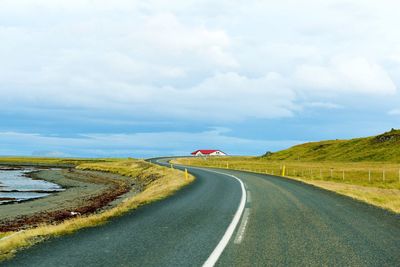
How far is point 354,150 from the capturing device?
119 metres

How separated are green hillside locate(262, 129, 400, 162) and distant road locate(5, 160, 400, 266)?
89.3 metres

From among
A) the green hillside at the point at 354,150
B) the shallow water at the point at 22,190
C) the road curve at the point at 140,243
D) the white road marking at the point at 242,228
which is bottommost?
the shallow water at the point at 22,190

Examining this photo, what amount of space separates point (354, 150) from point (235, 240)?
→ 118m

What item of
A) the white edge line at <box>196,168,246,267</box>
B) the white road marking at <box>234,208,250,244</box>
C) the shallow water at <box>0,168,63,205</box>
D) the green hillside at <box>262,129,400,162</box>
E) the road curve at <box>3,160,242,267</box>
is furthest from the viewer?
the green hillside at <box>262,129,400,162</box>

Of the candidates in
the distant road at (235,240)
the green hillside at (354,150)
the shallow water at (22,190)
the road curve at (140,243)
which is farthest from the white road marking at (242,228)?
the green hillside at (354,150)

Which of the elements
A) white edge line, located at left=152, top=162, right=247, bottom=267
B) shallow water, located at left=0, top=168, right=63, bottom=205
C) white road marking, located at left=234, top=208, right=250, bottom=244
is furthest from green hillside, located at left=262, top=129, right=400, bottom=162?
white edge line, located at left=152, top=162, right=247, bottom=267

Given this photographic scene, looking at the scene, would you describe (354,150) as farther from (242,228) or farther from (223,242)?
(223,242)

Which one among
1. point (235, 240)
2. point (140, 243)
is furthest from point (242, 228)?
point (140, 243)

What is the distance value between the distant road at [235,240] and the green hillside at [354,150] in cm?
8935

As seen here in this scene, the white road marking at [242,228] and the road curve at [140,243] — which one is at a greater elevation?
the white road marking at [242,228]

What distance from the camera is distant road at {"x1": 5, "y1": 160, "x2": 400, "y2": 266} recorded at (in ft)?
24.4

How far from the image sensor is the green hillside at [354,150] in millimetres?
104012

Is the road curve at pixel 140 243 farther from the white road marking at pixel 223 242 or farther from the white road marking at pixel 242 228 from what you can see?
the white road marking at pixel 242 228

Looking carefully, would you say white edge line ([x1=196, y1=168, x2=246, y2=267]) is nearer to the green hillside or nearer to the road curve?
the road curve
